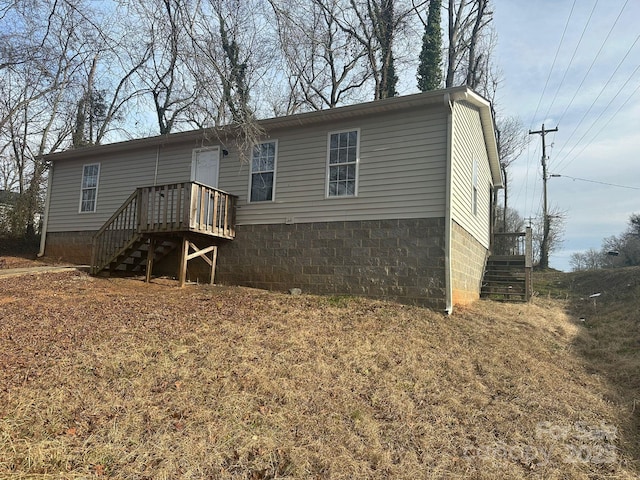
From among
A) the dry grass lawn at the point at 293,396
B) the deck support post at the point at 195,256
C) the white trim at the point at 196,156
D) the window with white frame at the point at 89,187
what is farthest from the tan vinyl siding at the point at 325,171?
the dry grass lawn at the point at 293,396

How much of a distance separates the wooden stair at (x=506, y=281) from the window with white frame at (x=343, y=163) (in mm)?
5978

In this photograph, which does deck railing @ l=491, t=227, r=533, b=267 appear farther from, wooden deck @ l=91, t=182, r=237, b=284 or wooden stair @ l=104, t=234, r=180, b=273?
wooden stair @ l=104, t=234, r=180, b=273

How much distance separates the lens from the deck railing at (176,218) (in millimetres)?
9750

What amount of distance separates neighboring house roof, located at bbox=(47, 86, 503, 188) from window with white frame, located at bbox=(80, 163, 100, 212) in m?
0.45

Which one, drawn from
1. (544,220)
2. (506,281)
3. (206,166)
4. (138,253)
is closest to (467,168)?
(506,281)

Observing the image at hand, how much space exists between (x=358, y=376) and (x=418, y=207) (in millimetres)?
4439

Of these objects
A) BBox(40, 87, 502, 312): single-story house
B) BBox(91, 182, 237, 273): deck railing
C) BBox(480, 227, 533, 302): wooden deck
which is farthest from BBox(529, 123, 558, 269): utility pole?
BBox(91, 182, 237, 273): deck railing

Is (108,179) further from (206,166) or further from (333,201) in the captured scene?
(333,201)

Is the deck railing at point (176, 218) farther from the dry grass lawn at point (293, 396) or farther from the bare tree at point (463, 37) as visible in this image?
the bare tree at point (463, 37)

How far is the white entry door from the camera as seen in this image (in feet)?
37.8

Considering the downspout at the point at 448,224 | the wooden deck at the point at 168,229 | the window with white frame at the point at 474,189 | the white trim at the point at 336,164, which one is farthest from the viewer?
the window with white frame at the point at 474,189

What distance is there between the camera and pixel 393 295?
8.95 meters

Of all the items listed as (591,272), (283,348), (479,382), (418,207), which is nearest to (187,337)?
(283,348)

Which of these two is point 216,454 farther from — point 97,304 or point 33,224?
point 33,224
